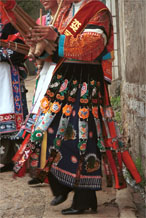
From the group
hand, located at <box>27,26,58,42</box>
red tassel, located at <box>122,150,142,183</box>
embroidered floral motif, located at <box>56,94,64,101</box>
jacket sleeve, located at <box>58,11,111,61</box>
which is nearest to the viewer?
hand, located at <box>27,26,58,42</box>

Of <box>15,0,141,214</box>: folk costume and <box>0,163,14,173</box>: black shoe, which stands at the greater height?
<box>15,0,141,214</box>: folk costume

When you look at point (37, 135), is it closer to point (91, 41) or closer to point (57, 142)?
point (57, 142)

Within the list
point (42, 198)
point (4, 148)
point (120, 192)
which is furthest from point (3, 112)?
point (120, 192)

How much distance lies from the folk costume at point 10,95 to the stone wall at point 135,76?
4.13ft

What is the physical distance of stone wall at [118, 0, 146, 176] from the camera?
3914mm

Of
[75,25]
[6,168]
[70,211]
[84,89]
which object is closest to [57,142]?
[84,89]

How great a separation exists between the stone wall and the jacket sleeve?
0.77 m

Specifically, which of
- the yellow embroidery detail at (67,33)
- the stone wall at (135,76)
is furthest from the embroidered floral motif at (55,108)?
the stone wall at (135,76)

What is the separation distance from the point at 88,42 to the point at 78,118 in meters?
0.61

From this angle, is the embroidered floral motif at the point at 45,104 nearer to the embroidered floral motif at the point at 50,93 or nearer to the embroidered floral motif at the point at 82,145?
the embroidered floral motif at the point at 50,93

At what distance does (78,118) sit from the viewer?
3.28 metres

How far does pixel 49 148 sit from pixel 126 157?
67 centimetres

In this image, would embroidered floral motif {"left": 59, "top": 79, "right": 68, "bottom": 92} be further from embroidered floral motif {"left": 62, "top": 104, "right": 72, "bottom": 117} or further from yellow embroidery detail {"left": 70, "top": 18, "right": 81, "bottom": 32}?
yellow embroidery detail {"left": 70, "top": 18, "right": 81, "bottom": 32}

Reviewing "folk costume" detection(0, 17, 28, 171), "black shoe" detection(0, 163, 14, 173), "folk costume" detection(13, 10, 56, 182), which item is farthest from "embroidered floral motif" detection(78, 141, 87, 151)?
"black shoe" detection(0, 163, 14, 173)
